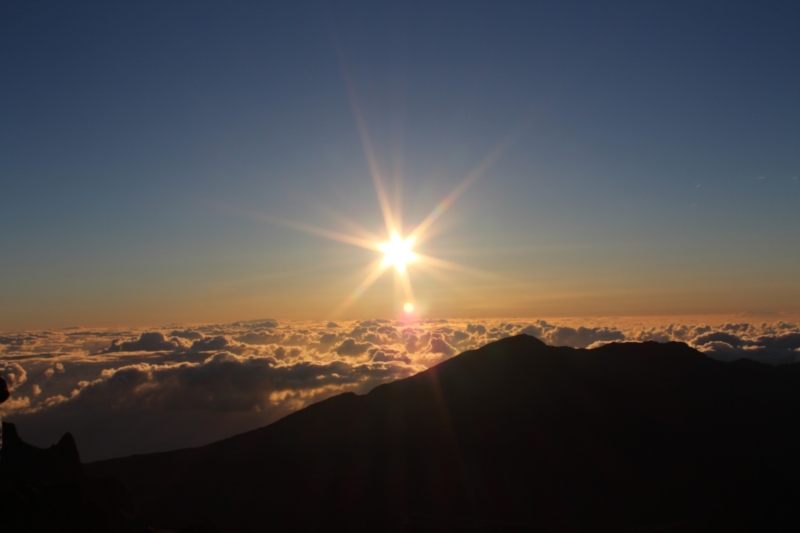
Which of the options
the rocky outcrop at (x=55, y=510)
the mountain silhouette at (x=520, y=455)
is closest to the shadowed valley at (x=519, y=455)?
the mountain silhouette at (x=520, y=455)

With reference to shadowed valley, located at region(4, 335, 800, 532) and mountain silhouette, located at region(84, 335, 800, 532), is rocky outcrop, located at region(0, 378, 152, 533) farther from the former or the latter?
mountain silhouette, located at region(84, 335, 800, 532)

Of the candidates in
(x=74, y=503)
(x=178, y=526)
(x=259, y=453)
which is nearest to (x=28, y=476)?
(x=178, y=526)

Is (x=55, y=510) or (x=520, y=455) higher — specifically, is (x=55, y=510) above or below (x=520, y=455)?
above

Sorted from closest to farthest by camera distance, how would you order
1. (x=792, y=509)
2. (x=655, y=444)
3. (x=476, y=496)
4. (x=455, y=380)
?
(x=792, y=509)
(x=476, y=496)
(x=655, y=444)
(x=455, y=380)

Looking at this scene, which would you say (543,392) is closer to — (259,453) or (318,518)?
(318,518)

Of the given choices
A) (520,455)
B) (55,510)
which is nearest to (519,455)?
(520,455)

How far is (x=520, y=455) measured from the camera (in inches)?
4176

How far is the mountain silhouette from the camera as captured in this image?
9062 cm

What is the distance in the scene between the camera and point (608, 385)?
12719 cm

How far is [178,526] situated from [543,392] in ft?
263

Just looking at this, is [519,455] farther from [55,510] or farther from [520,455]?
[55,510]

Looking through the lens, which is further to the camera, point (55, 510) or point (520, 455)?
point (520, 455)

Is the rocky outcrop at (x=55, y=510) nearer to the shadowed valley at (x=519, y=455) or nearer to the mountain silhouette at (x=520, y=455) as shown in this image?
the shadowed valley at (x=519, y=455)

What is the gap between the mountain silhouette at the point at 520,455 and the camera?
90.6 metres
